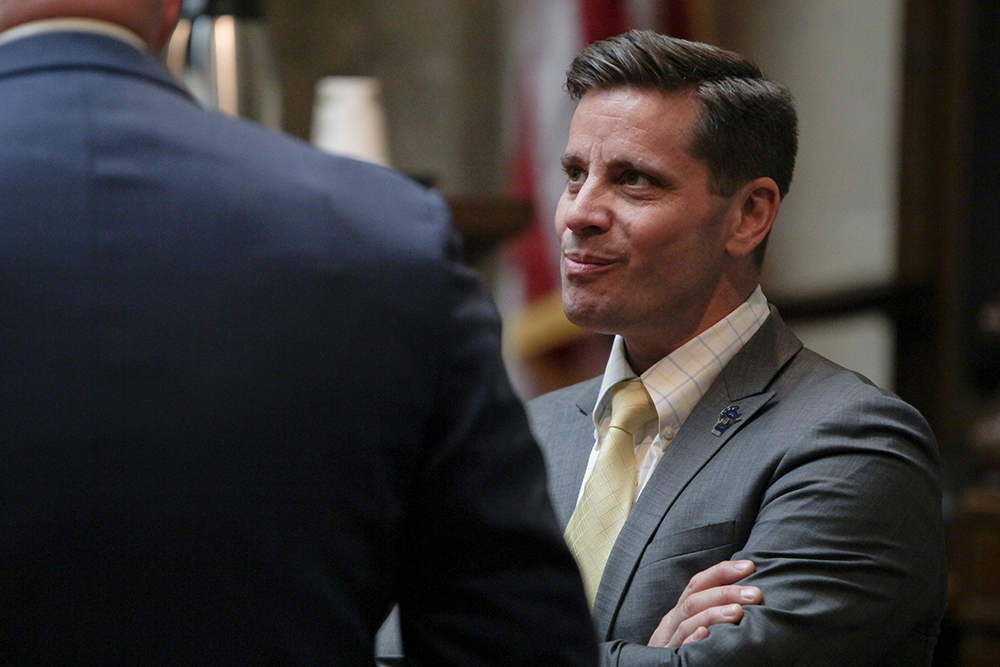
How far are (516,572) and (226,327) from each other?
322mm

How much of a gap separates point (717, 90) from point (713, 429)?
54cm

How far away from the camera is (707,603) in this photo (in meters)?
1.59

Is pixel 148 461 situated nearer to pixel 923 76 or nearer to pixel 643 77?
pixel 643 77

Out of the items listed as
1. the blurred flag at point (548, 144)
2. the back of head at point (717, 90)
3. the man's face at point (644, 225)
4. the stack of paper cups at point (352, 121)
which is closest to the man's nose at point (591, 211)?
the man's face at point (644, 225)

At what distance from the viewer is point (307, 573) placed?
3.17ft

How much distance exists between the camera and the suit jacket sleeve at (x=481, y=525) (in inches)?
39.5

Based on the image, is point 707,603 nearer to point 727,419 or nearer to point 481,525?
point 727,419

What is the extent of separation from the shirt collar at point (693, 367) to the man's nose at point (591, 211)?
0.24 m

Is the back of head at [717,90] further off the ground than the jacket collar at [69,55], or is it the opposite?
the jacket collar at [69,55]

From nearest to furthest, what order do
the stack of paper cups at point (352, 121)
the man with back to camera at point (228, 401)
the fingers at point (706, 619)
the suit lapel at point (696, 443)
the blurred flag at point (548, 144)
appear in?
the man with back to camera at point (228, 401) < the fingers at point (706, 619) < the suit lapel at point (696, 443) < the stack of paper cups at point (352, 121) < the blurred flag at point (548, 144)

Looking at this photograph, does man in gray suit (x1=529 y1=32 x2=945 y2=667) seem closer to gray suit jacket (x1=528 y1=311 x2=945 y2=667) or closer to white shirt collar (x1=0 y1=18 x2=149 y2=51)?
gray suit jacket (x1=528 y1=311 x2=945 y2=667)

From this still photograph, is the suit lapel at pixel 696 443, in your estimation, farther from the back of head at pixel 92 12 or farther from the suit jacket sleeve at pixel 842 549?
the back of head at pixel 92 12

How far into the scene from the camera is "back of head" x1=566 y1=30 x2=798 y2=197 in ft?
6.10

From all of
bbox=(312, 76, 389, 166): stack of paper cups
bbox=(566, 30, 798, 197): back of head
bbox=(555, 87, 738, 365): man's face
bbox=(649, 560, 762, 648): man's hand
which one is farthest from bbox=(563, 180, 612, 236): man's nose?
bbox=(312, 76, 389, 166): stack of paper cups
